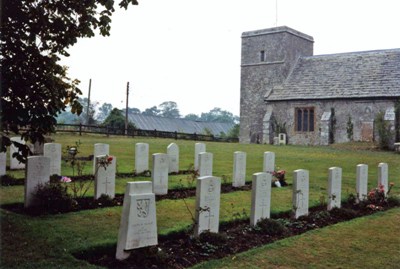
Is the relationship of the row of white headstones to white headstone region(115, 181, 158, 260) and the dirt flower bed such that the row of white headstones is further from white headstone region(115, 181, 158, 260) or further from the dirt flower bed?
the dirt flower bed

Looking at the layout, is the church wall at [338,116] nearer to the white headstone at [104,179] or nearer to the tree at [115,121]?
the tree at [115,121]

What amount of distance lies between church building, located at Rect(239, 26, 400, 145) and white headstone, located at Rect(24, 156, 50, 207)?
83.2ft

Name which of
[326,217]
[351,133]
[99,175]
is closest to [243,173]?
[326,217]

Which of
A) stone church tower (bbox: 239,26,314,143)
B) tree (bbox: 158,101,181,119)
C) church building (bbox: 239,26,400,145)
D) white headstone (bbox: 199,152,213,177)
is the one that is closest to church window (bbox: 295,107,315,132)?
church building (bbox: 239,26,400,145)

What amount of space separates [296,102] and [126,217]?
1199 inches

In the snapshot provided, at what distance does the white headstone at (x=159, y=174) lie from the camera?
10570 millimetres

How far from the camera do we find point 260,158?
19.7 metres

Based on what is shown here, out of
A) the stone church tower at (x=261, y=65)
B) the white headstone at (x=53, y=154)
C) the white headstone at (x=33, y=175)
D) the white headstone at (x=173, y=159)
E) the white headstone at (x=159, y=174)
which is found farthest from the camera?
the stone church tower at (x=261, y=65)

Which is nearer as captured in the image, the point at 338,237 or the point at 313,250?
the point at 313,250

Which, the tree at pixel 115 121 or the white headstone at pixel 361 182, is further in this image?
the tree at pixel 115 121

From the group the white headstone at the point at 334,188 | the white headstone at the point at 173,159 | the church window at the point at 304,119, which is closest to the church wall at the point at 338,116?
the church window at the point at 304,119

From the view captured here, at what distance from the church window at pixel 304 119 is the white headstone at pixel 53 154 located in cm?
2590

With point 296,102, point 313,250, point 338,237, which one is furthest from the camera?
point 296,102

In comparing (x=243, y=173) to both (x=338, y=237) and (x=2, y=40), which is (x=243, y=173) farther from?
(x=2, y=40)
